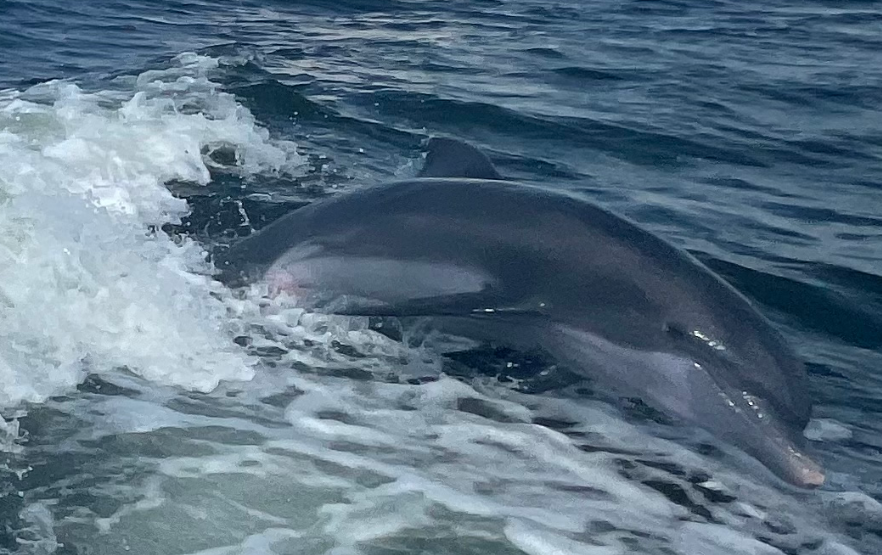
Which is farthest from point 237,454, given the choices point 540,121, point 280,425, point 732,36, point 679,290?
point 732,36

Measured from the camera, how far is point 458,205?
672cm

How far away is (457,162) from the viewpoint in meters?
7.57

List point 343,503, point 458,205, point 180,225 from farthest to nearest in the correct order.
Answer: point 180,225 → point 458,205 → point 343,503

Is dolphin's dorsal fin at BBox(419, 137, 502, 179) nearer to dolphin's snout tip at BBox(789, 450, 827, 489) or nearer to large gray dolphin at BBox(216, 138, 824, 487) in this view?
large gray dolphin at BBox(216, 138, 824, 487)

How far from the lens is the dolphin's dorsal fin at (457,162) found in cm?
749

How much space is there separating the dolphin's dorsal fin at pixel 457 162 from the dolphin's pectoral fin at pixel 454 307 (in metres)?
1.29

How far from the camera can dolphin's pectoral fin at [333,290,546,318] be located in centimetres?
627

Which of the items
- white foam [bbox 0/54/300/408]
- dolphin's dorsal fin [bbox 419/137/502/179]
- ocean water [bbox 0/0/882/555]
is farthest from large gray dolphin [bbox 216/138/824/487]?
white foam [bbox 0/54/300/408]

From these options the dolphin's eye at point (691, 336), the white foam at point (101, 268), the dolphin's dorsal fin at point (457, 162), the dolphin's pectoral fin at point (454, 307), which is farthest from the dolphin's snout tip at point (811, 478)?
the white foam at point (101, 268)

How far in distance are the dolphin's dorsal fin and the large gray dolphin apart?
38 centimetres

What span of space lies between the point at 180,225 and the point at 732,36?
436 inches

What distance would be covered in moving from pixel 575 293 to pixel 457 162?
1533mm

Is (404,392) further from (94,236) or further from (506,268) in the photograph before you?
(94,236)

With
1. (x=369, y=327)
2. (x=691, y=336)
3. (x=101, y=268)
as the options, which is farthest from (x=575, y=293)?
(x=101, y=268)
